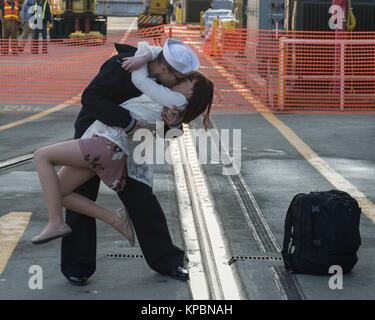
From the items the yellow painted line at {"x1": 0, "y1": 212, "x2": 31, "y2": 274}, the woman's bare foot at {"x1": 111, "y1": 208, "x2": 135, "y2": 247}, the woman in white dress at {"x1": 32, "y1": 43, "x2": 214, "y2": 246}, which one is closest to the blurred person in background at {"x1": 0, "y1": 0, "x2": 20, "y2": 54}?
the yellow painted line at {"x1": 0, "y1": 212, "x2": 31, "y2": 274}

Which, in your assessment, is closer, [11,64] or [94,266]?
[94,266]

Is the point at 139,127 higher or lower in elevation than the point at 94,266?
higher

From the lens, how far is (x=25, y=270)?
768 centimetres

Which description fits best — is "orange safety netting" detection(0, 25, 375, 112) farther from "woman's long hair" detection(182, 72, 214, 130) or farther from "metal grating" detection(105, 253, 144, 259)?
"woman's long hair" detection(182, 72, 214, 130)

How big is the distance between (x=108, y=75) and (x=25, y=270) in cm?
150

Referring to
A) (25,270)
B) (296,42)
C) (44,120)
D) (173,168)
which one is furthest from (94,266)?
(296,42)

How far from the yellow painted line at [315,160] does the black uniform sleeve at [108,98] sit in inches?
128

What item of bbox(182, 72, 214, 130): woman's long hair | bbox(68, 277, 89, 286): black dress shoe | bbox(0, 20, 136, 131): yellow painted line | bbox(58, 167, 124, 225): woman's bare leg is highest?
bbox(182, 72, 214, 130): woman's long hair

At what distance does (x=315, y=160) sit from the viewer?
1322 centimetres

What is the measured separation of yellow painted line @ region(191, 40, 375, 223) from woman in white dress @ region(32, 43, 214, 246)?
2.97 m

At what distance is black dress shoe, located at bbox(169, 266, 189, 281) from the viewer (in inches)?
295

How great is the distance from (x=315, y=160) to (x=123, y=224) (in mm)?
6189

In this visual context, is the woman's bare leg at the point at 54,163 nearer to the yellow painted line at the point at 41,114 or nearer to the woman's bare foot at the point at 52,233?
the woman's bare foot at the point at 52,233

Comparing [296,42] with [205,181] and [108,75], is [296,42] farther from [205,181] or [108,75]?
[108,75]
